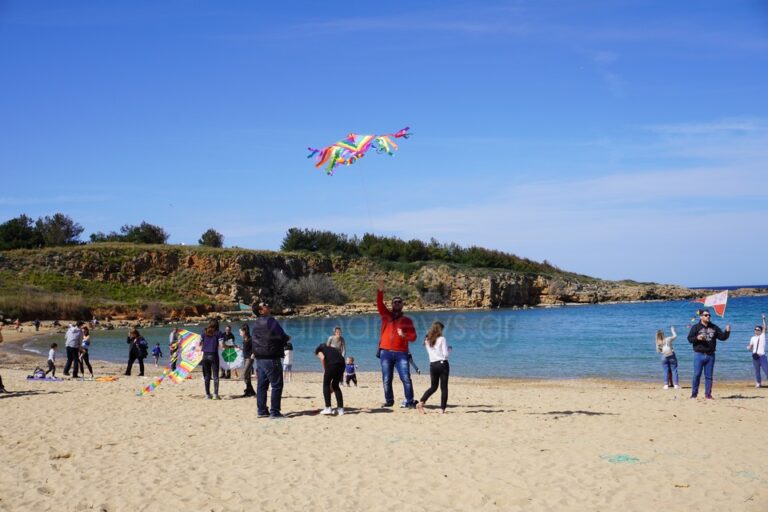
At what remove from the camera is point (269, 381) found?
11312 mm

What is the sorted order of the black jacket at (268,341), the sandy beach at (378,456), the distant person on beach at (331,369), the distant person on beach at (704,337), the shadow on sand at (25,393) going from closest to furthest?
the sandy beach at (378,456)
the black jacket at (268,341)
the distant person on beach at (331,369)
the distant person on beach at (704,337)
the shadow on sand at (25,393)

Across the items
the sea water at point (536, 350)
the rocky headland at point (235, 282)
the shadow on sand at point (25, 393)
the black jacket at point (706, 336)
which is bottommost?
the sea water at point (536, 350)

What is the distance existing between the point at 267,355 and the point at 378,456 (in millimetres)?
3312

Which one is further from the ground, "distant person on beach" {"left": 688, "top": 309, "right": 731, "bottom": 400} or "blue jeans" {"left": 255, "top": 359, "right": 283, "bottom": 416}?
"distant person on beach" {"left": 688, "top": 309, "right": 731, "bottom": 400}

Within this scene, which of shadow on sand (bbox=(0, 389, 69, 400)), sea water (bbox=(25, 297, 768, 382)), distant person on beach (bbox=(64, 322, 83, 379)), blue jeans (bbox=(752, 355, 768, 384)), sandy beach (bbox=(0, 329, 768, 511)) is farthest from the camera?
sea water (bbox=(25, 297, 768, 382))

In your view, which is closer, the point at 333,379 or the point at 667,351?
the point at 333,379

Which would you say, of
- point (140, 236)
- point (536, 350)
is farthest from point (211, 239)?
point (536, 350)

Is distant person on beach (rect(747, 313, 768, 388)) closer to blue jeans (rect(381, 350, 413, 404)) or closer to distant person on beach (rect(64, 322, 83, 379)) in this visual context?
blue jeans (rect(381, 350, 413, 404))

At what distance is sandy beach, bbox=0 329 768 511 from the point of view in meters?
6.86

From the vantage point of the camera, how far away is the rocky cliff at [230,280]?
5753 cm

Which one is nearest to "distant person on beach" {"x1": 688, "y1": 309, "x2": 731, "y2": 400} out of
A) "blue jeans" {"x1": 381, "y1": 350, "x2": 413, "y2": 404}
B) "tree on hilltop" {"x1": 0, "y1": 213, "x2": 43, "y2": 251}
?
"blue jeans" {"x1": 381, "y1": 350, "x2": 413, "y2": 404}

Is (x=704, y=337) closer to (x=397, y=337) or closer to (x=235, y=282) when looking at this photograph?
(x=397, y=337)

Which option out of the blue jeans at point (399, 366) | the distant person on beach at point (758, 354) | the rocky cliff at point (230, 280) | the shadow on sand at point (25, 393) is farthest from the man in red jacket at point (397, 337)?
the rocky cliff at point (230, 280)

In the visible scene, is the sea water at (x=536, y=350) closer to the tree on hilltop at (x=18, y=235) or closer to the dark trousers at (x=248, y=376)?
the dark trousers at (x=248, y=376)
